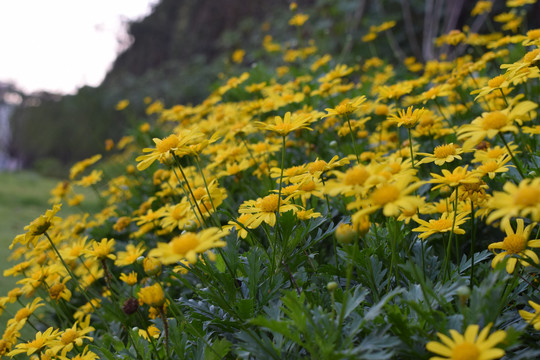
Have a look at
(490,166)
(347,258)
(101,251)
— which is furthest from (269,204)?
(101,251)

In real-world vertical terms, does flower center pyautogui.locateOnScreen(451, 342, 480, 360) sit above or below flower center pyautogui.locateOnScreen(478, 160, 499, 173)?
below

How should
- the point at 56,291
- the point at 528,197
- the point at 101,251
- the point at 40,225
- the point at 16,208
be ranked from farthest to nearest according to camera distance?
the point at 16,208 → the point at 56,291 → the point at 101,251 → the point at 40,225 → the point at 528,197

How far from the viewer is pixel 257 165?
230 cm

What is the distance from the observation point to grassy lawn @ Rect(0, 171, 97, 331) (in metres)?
4.18

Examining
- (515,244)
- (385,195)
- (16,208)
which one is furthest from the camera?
(16,208)

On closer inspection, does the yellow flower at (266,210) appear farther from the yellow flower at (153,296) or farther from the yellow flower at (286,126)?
the yellow flower at (153,296)

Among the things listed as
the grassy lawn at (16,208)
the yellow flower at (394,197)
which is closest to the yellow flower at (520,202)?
the yellow flower at (394,197)

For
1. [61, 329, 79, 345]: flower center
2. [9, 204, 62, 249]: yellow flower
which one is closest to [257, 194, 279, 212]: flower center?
[9, 204, 62, 249]: yellow flower

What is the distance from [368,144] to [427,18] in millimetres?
3686

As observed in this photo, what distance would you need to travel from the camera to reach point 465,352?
2.83ft

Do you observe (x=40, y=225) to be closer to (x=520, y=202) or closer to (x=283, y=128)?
(x=283, y=128)

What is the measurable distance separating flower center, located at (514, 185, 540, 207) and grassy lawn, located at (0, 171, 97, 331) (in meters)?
3.38

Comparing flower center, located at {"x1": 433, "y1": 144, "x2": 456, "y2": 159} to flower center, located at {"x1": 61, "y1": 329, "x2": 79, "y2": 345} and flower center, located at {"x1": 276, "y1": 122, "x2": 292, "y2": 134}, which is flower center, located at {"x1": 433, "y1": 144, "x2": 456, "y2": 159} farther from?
flower center, located at {"x1": 61, "y1": 329, "x2": 79, "y2": 345}

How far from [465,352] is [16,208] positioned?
7.20 m
